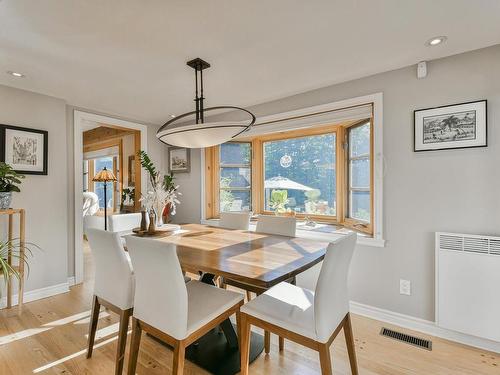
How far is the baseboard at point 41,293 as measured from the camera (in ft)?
8.94

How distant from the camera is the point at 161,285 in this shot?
55.2 inches

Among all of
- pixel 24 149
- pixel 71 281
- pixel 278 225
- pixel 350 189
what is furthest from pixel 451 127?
pixel 71 281

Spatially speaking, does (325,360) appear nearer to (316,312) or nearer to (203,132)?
(316,312)

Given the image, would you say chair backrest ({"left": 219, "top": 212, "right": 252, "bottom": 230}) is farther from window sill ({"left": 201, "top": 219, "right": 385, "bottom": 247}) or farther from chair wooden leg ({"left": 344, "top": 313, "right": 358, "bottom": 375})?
chair wooden leg ({"left": 344, "top": 313, "right": 358, "bottom": 375})

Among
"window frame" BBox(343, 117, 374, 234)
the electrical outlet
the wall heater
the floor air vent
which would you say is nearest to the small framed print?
"window frame" BBox(343, 117, 374, 234)

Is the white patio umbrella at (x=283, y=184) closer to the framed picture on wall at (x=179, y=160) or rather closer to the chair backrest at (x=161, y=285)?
the framed picture on wall at (x=179, y=160)

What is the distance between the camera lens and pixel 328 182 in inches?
130

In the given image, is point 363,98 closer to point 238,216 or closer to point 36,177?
point 238,216

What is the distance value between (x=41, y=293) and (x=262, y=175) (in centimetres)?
295

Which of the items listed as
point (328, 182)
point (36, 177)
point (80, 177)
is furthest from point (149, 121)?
point (328, 182)

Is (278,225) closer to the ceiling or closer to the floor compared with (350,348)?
closer to the ceiling

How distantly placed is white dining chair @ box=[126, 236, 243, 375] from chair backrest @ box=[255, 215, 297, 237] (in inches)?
39.7

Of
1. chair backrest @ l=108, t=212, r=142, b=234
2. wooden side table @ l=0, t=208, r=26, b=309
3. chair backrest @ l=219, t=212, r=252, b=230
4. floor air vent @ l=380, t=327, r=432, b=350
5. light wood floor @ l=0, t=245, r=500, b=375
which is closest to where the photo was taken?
light wood floor @ l=0, t=245, r=500, b=375

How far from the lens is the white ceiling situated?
60.3 inches
